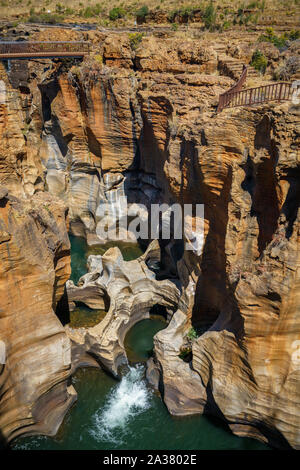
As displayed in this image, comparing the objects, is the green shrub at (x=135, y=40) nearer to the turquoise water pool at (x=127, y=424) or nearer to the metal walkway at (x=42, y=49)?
the metal walkway at (x=42, y=49)

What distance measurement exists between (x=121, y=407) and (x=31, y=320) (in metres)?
5.27

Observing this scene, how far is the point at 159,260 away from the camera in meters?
20.8

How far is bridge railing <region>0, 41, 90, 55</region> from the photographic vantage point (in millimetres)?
22016

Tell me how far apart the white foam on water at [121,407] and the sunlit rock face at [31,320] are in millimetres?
1540

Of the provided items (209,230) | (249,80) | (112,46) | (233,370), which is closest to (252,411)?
(233,370)

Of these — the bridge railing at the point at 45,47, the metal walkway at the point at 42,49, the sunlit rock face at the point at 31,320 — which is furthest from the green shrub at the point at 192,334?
the bridge railing at the point at 45,47

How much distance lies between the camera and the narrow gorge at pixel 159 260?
1067 cm

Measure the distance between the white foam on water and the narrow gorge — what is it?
0.24 ft

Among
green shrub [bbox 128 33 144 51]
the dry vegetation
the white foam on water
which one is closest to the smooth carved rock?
the white foam on water

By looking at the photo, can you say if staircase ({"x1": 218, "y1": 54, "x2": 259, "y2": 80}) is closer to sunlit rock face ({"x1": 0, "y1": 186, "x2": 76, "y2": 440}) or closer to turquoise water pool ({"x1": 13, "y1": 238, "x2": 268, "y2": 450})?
sunlit rock face ({"x1": 0, "y1": 186, "x2": 76, "y2": 440})

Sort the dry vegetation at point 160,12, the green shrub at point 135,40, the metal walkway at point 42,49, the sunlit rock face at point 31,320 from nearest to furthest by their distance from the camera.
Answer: the sunlit rock face at point 31,320 → the metal walkway at point 42,49 → the green shrub at point 135,40 → the dry vegetation at point 160,12

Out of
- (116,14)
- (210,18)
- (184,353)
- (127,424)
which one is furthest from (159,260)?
(116,14)
